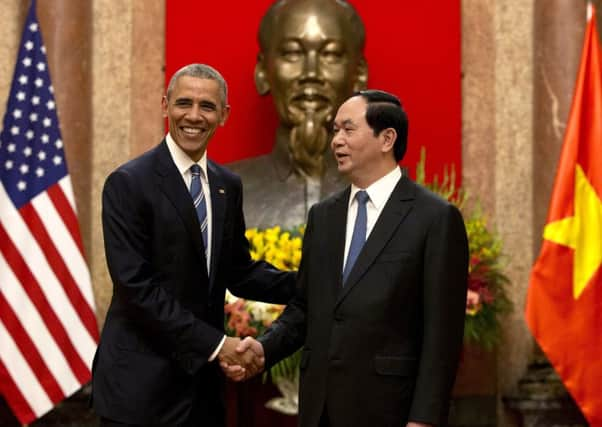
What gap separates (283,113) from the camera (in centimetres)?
645

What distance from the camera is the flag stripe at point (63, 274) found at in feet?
20.2

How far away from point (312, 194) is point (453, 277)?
2.91m

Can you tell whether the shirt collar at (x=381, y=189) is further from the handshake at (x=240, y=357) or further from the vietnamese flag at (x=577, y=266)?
the vietnamese flag at (x=577, y=266)

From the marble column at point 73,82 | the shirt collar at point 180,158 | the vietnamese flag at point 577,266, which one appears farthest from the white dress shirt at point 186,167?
the marble column at point 73,82

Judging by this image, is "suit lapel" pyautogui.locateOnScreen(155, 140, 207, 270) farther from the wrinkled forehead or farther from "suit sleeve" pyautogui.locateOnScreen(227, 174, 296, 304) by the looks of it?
the wrinkled forehead

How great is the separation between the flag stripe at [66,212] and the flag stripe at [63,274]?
125 millimetres

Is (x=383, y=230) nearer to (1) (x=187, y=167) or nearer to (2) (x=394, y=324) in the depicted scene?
(2) (x=394, y=324)

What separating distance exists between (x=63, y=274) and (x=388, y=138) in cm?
299

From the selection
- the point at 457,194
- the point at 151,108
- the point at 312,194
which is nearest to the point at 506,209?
the point at 457,194

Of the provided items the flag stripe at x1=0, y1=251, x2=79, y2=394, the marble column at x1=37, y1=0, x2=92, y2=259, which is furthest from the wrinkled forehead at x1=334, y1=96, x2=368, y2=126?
the marble column at x1=37, y1=0, x2=92, y2=259

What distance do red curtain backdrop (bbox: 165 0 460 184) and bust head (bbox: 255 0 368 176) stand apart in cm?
56

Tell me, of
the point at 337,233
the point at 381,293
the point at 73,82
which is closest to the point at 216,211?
the point at 337,233

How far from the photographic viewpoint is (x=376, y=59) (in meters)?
7.05

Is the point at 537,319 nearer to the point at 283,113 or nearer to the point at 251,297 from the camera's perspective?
the point at 283,113
